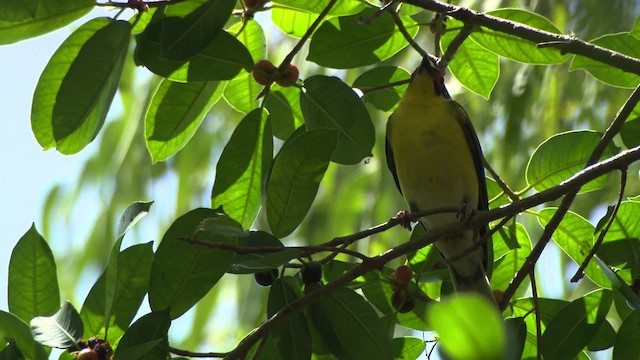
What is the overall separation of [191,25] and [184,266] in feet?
2.33

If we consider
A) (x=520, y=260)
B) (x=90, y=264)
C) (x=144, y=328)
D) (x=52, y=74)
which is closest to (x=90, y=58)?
(x=52, y=74)

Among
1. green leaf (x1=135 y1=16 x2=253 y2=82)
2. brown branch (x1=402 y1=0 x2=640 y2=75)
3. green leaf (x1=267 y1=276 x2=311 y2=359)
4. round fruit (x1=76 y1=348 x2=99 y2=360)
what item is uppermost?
brown branch (x1=402 y1=0 x2=640 y2=75)

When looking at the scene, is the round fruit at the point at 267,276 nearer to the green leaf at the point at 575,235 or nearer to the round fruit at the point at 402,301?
the round fruit at the point at 402,301

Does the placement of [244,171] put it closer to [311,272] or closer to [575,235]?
[311,272]

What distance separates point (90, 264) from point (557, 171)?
22.3 feet

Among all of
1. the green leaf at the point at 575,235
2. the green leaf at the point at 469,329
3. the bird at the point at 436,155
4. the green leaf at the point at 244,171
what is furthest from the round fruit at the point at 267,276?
the green leaf at the point at 469,329

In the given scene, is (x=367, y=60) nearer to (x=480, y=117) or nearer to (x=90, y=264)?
(x=480, y=117)

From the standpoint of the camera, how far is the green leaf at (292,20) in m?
3.07

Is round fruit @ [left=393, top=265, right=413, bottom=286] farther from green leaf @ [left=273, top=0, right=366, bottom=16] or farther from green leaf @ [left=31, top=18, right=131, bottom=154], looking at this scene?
green leaf @ [left=31, top=18, right=131, bottom=154]

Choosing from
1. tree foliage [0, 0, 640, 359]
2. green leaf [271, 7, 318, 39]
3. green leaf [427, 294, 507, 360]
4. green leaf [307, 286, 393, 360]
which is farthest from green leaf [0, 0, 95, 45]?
green leaf [427, 294, 507, 360]

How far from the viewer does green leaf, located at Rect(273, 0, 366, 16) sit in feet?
9.33

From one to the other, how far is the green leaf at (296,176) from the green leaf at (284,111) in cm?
60

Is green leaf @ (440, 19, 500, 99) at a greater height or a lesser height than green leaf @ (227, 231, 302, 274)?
greater

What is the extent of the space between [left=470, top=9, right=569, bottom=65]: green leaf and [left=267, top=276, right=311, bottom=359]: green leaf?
1.34 metres
